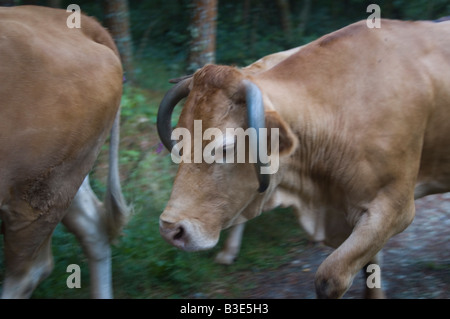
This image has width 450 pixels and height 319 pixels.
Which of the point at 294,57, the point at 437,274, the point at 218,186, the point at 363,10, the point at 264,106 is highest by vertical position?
the point at 363,10

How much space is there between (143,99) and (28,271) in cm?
338

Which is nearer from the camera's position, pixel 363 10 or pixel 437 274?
pixel 437 274

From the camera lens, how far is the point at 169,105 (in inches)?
163

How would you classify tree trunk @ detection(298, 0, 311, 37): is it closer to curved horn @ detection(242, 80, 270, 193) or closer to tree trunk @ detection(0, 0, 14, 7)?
tree trunk @ detection(0, 0, 14, 7)

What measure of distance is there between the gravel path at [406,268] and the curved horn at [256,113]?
1.65m

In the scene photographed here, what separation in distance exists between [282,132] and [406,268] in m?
2.21

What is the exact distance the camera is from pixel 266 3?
1019 cm

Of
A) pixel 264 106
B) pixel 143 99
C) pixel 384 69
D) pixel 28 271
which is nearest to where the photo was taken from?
pixel 264 106

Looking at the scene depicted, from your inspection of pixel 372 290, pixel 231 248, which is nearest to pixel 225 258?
pixel 231 248

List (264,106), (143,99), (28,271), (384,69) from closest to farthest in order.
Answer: (264,106) < (384,69) < (28,271) < (143,99)

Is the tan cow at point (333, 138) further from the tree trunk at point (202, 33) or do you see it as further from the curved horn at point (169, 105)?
the tree trunk at point (202, 33)

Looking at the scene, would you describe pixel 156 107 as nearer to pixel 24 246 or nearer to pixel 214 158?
pixel 24 246

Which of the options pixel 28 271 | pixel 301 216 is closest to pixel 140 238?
pixel 28 271
